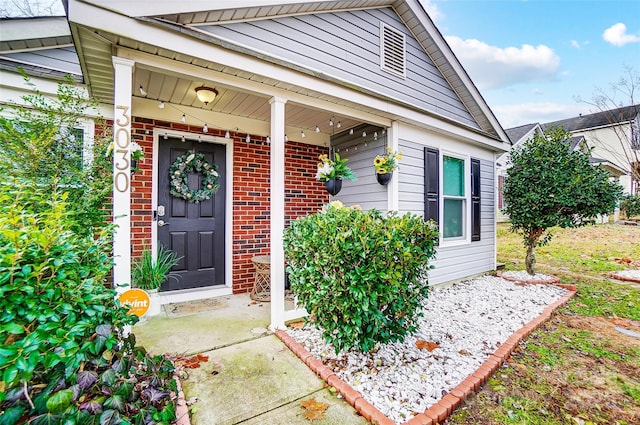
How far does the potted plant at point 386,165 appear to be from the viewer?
393 cm

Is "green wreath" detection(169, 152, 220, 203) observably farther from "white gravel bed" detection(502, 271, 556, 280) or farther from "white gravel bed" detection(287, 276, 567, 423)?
"white gravel bed" detection(502, 271, 556, 280)

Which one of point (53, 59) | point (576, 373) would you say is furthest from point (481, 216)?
point (53, 59)

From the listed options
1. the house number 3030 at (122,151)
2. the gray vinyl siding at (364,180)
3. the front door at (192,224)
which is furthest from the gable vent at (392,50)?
the house number 3030 at (122,151)

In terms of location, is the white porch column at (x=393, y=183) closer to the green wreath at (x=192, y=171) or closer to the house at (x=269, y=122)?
the house at (x=269, y=122)

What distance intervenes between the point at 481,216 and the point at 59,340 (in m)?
6.11

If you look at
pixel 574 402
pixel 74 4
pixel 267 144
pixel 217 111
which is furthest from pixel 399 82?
pixel 574 402

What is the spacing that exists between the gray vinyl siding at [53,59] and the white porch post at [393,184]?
12.9ft

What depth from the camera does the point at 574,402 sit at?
2.05 meters

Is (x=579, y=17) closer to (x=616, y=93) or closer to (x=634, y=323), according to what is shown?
(x=616, y=93)

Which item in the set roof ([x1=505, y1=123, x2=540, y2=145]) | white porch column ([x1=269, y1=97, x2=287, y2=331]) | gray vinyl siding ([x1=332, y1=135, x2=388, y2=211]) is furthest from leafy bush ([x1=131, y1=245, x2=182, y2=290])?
roof ([x1=505, y1=123, x2=540, y2=145])

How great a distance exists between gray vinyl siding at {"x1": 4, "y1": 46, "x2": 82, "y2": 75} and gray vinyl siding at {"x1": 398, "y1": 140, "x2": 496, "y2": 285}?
4.34 m

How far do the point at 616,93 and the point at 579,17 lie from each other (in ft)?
10.9

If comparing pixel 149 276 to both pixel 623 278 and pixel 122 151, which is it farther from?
pixel 623 278

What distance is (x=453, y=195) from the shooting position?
5.11 metres
